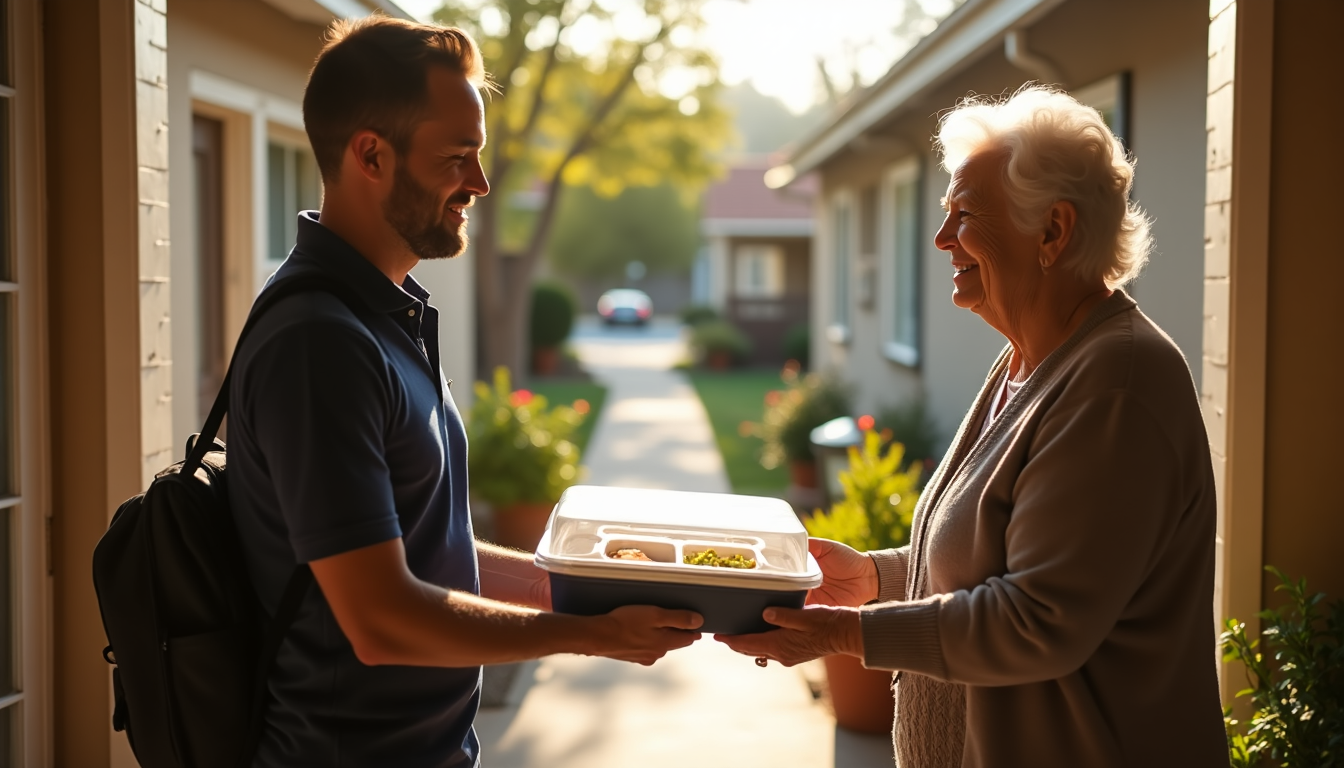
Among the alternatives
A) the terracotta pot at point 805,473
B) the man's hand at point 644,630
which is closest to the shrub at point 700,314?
the terracotta pot at point 805,473

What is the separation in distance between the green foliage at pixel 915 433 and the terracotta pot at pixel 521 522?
287cm

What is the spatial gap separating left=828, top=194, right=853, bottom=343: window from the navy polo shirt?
13.1m

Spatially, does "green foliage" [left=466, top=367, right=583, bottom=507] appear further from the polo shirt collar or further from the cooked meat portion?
the polo shirt collar

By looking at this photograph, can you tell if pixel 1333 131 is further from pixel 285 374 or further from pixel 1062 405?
pixel 285 374

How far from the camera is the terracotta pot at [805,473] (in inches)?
465

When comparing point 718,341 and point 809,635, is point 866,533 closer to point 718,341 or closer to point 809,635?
point 809,635

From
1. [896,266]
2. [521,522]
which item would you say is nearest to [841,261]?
[896,266]

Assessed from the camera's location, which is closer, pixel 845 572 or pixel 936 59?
pixel 845 572

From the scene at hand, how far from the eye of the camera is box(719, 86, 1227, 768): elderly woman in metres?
2.10

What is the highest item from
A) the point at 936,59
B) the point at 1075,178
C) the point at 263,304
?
the point at 936,59

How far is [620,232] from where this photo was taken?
162 feet

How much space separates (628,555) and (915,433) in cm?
782

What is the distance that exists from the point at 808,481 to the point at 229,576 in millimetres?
10010

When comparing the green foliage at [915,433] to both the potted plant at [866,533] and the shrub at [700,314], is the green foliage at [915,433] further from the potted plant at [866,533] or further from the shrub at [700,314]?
the shrub at [700,314]
